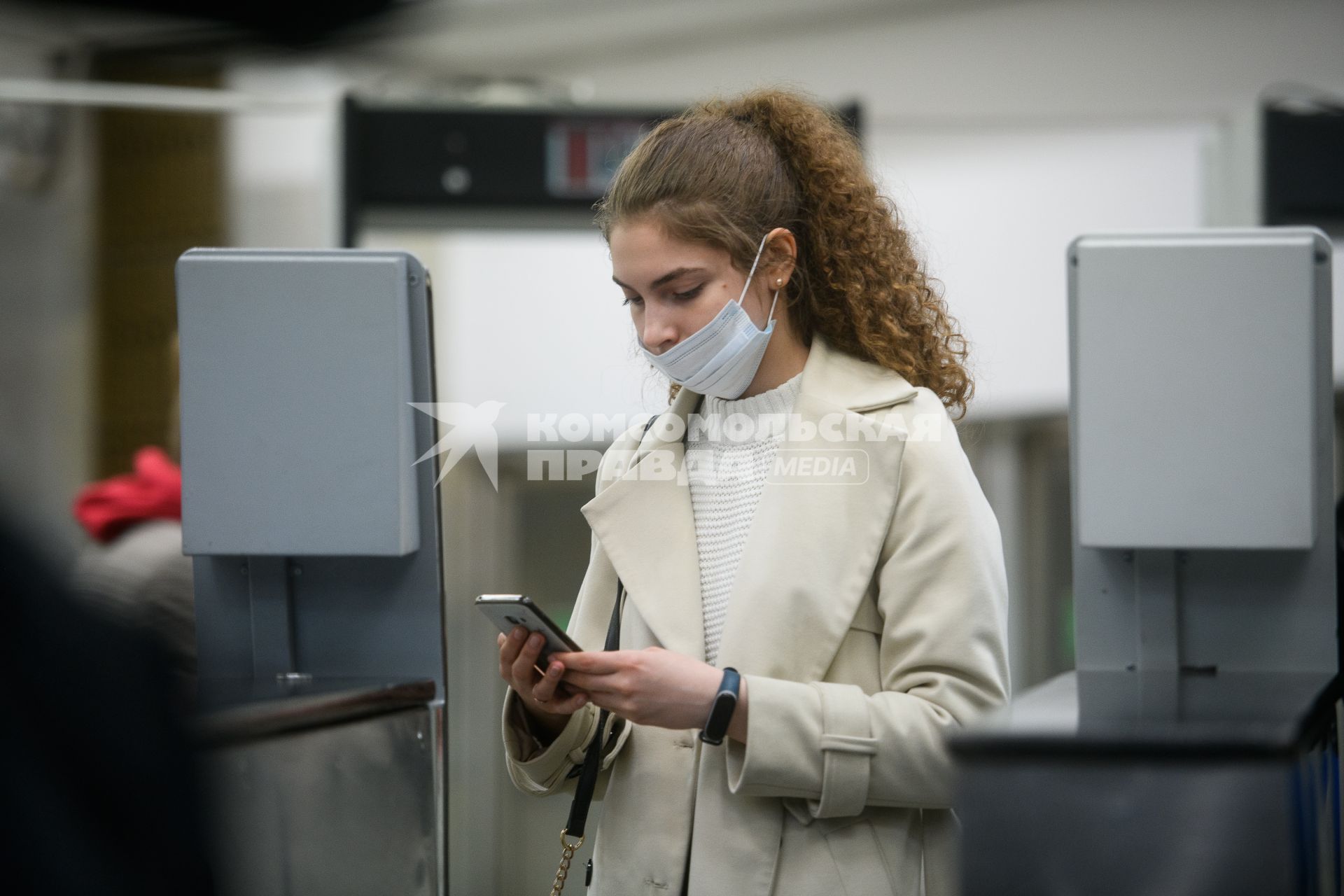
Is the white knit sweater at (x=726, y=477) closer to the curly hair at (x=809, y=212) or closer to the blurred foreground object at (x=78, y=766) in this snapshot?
the curly hair at (x=809, y=212)

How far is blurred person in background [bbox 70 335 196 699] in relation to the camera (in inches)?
91.1

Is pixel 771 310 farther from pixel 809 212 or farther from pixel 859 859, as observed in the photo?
pixel 859 859

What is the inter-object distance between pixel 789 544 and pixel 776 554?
0.02 meters

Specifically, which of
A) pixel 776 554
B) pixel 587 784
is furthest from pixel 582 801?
pixel 776 554

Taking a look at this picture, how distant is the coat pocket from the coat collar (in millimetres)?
174

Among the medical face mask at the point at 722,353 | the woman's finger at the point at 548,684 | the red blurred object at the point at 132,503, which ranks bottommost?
the woman's finger at the point at 548,684

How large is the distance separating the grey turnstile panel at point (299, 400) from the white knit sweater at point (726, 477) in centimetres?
38

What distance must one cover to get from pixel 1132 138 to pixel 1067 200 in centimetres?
29

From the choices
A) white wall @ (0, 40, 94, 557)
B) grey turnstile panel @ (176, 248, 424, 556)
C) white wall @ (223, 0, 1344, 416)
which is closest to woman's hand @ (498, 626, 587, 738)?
grey turnstile panel @ (176, 248, 424, 556)

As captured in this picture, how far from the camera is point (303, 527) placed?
1.72m

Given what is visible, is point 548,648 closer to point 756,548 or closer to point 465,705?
point 756,548

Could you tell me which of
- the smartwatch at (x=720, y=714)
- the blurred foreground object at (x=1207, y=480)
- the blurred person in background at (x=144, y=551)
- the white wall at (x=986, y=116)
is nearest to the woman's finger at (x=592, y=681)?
the smartwatch at (x=720, y=714)

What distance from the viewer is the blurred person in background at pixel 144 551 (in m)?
2.31

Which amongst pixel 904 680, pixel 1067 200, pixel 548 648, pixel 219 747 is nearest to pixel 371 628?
pixel 548 648
